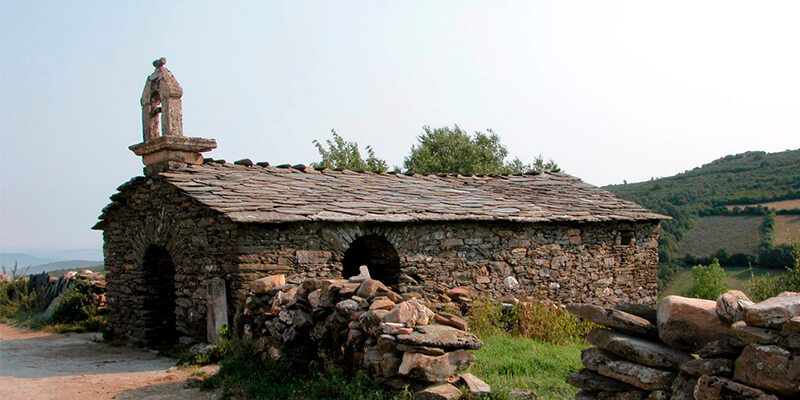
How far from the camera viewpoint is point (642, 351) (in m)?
4.11

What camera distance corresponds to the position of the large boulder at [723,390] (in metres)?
3.43

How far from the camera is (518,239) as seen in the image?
11.5 meters

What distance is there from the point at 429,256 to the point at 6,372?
612 centimetres

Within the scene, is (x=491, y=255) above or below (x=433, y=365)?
above

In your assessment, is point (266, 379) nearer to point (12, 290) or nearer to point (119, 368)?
point (119, 368)

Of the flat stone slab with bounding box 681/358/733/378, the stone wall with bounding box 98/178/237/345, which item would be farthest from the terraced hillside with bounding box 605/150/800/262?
the flat stone slab with bounding box 681/358/733/378

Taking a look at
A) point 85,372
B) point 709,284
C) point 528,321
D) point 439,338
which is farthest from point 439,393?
point 709,284

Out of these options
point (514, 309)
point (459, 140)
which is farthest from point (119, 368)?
point (459, 140)

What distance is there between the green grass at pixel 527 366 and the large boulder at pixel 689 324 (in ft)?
4.42

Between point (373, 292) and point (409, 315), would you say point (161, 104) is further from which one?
point (409, 315)

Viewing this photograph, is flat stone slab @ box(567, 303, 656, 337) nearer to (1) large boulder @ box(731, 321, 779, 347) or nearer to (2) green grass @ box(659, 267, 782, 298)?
(1) large boulder @ box(731, 321, 779, 347)

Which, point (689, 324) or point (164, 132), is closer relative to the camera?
point (689, 324)

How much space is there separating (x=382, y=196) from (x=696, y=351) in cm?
766

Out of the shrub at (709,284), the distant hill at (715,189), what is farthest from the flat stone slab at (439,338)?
the distant hill at (715,189)
